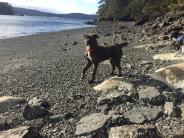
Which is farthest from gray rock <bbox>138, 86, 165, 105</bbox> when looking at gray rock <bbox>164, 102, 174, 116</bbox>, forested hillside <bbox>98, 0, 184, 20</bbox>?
forested hillside <bbox>98, 0, 184, 20</bbox>

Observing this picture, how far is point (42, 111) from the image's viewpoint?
966 centimetres

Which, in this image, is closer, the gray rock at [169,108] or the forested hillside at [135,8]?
the gray rock at [169,108]

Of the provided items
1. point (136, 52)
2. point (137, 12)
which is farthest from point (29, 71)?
point (137, 12)

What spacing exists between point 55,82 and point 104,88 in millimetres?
2552

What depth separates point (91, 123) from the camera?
877cm

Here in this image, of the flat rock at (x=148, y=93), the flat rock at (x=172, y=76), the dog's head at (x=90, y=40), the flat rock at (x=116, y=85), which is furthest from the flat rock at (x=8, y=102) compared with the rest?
the flat rock at (x=172, y=76)

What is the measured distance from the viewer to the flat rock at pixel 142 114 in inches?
348

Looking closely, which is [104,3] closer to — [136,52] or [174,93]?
[136,52]

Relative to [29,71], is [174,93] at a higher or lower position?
higher

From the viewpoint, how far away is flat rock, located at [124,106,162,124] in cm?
883

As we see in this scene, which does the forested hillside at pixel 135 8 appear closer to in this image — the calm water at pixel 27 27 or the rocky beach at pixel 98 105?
the calm water at pixel 27 27

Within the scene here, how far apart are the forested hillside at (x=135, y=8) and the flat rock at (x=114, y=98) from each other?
28.5 metres

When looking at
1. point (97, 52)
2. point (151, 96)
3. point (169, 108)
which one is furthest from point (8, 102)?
point (169, 108)

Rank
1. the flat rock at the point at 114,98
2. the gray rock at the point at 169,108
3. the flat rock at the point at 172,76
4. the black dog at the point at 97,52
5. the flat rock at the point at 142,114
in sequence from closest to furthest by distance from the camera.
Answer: the flat rock at the point at 142,114 → the gray rock at the point at 169,108 → the flat rock at the point at 114,98 → the flat rock at the point at 172,76 → the black dog at the point at 97,52
